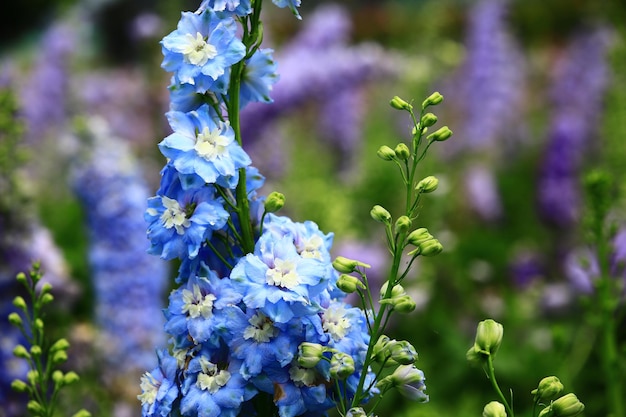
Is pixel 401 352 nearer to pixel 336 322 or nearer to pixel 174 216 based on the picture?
pixel 336 322

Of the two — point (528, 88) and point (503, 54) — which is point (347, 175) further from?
point (528, 88)

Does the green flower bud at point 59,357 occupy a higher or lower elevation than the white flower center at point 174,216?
lower

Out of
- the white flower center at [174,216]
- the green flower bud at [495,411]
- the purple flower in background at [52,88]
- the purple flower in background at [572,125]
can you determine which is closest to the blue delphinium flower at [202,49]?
the white flower center at [174,216]

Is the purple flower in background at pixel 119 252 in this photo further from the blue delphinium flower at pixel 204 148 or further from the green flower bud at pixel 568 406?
the green flower bud at pixel 568 406

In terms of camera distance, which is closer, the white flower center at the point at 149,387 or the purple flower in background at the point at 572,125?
the white flower center at the point at 149,387

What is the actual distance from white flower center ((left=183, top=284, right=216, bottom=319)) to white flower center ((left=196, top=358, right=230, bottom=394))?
0.16 feet

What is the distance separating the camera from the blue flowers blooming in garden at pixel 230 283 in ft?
2.50

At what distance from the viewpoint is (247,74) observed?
0.91 metres

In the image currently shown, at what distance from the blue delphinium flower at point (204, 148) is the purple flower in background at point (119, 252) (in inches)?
56.8

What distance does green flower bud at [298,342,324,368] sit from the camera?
737 mm

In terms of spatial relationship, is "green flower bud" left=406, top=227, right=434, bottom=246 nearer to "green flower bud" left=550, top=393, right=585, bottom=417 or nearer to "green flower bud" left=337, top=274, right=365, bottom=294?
"green flower bud" left=337, top=274, right=365, bottom=294

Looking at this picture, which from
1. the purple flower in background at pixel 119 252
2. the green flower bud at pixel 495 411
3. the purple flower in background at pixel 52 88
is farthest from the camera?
the purple flower in background at pixel 52 88

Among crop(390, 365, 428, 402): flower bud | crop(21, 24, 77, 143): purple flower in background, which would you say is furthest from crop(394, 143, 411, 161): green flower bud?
crop(21, 24, 77, 143): purple flower in background

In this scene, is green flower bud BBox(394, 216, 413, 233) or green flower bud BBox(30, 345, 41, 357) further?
green flower bud BBox(30, 345, 41, 357)
